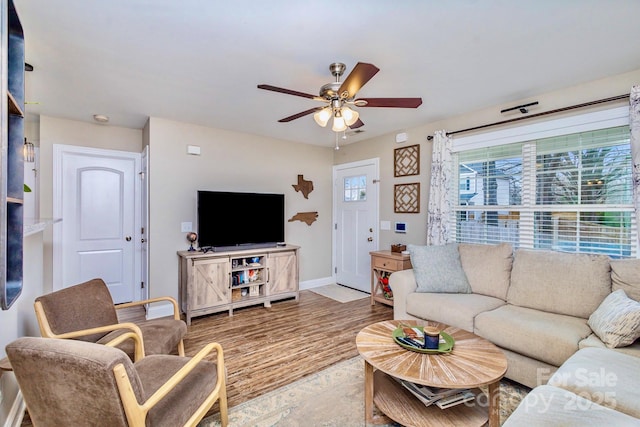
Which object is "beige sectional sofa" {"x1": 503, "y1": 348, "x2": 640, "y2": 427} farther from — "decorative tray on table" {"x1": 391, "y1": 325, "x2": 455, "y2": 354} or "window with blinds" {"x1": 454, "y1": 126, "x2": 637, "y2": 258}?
"window with blinds" {"x1": 454, "y1": 126, "x2": 637, "y2": 258}

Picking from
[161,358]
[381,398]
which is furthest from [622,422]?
[161,358]

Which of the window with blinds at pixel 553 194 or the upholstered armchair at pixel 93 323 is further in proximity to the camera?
the window with blinds at pixel 553 194

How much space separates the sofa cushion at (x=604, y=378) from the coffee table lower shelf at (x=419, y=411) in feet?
1.46

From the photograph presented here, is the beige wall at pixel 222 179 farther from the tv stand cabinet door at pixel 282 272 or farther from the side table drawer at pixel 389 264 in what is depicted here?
the side table drawer at pixel 389 264

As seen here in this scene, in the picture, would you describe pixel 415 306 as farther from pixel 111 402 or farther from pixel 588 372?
pixel 111 402

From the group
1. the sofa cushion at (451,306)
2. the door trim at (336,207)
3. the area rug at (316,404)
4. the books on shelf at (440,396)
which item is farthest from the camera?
the door trim at (336,207)

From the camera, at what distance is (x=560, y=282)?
2459mm

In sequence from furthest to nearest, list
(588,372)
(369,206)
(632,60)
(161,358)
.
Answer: (369,206) → (632,60) → (161,358) → (588,372)

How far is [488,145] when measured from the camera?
11.1ft

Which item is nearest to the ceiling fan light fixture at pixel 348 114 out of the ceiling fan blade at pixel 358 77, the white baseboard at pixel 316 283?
the ceiling fan blade at pixel 358 77

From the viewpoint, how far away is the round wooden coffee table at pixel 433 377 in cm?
156

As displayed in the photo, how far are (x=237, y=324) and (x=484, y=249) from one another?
286cm

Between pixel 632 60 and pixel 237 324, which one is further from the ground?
pixel 632 60

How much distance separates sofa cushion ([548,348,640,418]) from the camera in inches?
54.1
